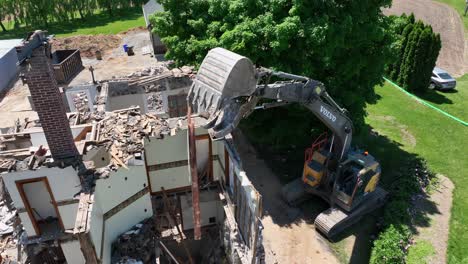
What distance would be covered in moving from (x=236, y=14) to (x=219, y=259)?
11.0 metres

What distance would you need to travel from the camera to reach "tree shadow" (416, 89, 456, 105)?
88.1 feet

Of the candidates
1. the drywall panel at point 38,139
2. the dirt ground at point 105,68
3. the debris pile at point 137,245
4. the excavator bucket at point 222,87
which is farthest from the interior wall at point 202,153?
the dirt ground at point 105,68

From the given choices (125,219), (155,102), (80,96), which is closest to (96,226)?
(125,219)

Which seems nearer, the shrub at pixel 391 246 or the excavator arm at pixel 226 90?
the excavator arm at pixel 226 90

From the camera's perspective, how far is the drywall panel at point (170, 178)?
1346 centimetres

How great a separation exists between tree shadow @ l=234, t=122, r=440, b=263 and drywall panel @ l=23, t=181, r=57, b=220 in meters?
Answer: 9.16

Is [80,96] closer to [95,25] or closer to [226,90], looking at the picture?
[226,90]

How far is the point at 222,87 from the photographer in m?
9.62

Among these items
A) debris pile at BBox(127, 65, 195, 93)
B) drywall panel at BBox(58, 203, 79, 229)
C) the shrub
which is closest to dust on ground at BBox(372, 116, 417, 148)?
the shrub

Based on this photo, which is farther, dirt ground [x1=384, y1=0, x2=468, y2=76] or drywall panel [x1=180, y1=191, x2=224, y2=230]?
dirt ground [x1=384, y1=0, x2=468, y2=76]

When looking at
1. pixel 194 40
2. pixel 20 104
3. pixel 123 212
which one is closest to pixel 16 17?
pixel 20 104

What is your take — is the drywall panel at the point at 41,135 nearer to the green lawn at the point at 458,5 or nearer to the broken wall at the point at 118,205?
the broken wall at the point at 118,205

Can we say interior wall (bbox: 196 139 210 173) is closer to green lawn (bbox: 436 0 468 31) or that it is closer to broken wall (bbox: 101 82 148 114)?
broken wall (bbox: 101 82 148 114)

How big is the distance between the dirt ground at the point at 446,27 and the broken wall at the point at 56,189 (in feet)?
115
